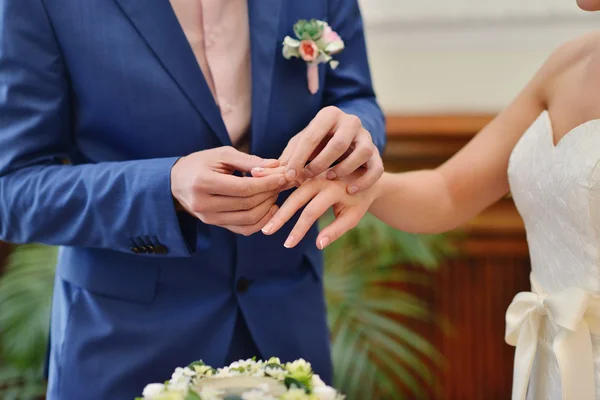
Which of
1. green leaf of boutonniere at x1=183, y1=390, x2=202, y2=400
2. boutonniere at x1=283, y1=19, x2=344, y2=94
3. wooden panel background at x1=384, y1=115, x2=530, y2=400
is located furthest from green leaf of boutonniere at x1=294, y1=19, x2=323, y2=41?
wooden panel background at x1=384, y1=115, x2=530, y2=400

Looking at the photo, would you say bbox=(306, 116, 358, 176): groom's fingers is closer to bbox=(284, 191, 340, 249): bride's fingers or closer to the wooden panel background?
bbox=(284, 191, 340, 249): bride's fingers

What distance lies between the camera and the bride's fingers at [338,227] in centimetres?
112

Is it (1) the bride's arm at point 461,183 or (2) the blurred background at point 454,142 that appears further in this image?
(2) the blurred background at point 454,142

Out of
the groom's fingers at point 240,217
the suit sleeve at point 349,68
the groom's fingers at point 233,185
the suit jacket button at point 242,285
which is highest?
the suit sleeve at point 349,68

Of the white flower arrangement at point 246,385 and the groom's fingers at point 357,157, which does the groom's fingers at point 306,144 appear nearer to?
the groom's fingers at point 357,157

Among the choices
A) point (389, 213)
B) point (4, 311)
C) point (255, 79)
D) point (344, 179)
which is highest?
point (255, 79)

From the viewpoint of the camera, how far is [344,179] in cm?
122

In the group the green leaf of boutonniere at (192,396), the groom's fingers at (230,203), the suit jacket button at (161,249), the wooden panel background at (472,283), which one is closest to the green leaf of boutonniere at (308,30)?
the groom's fingers at (230,203)

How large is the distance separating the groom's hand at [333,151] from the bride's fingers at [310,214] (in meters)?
0.04

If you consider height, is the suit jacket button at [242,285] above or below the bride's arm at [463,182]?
below

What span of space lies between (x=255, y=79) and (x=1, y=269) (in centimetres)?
164

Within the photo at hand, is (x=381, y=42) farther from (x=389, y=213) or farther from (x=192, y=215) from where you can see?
(x=192, y=215)

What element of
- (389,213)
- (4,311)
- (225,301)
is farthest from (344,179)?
(4,311)

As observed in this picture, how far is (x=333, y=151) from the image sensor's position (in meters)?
1.11
